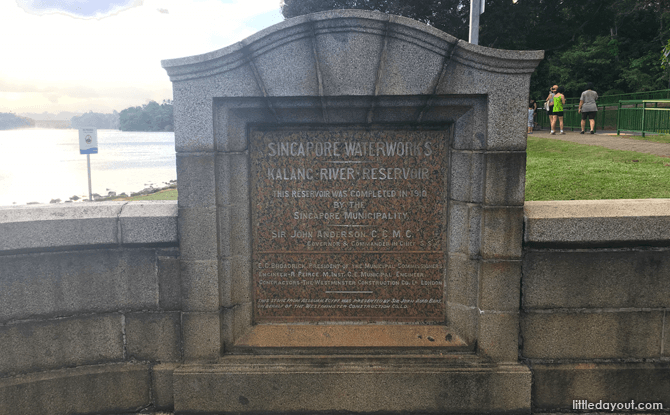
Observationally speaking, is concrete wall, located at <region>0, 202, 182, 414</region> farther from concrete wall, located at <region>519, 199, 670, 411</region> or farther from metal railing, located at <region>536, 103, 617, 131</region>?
metal railing, located at <region>536, 103, 617, 131</region>

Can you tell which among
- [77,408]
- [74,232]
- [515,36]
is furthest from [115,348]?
[515,36]

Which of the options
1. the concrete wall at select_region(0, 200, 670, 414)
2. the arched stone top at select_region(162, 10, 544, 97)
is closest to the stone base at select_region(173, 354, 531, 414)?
the concrete wall at select_region(0, 200, 670, 414)

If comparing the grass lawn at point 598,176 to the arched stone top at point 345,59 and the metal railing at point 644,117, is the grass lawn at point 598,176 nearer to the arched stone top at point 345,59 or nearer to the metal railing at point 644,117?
the arched stone top at point 345,59

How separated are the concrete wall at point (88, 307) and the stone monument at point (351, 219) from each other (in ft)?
0.73

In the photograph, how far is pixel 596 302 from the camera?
12.5ft

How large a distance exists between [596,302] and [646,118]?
1604 cm

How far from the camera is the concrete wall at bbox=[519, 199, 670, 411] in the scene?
3699mm

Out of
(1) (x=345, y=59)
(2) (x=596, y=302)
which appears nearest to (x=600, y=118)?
(2) (x=596, y=302)

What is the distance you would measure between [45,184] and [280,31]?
36.1 meters

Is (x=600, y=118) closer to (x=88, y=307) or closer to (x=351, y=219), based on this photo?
(x=351, y=219)

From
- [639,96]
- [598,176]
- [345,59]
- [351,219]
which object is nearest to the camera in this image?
[345,59]

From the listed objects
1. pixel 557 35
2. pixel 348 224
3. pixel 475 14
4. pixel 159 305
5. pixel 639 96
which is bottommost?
pixel 159 305

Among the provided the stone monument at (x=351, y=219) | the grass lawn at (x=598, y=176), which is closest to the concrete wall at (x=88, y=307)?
the stone monument at (x=351, y=219)

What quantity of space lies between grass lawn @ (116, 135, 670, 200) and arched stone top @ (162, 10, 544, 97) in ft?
13.9
